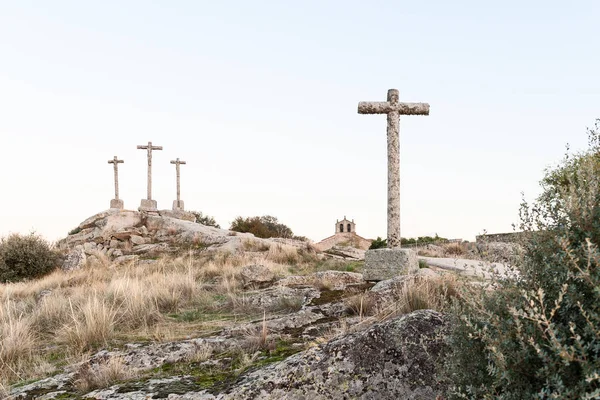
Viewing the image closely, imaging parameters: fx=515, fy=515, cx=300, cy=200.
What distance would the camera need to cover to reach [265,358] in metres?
4.50

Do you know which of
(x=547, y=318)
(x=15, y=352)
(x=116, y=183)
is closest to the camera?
(x=547, y=318)

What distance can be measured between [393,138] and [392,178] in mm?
1005

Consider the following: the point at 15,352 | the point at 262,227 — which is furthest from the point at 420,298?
the point at 262,227

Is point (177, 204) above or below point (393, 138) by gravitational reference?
below

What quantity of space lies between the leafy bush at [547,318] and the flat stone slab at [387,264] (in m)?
8.40

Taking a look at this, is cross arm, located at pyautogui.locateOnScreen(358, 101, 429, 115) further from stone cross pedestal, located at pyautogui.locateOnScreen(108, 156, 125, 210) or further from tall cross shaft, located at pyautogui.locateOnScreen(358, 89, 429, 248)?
stone cross pedestal, located at pyautogui.locateOnScreen(108, 156, 125, 210)

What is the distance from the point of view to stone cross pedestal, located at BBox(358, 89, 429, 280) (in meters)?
11.5

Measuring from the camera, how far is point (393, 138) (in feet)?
41.5

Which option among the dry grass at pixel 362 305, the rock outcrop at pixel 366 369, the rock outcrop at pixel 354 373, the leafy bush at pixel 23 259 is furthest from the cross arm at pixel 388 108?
the leafy bush at pixel 23 259

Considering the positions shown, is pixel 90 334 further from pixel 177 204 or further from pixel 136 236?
pixel 177 204

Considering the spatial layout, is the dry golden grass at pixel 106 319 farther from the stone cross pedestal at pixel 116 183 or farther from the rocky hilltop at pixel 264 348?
the stone cross pedestal at pixel 116 183

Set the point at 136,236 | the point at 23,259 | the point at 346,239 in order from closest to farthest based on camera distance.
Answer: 1. the point at 23,259
2. the point at 136,236
3. the point at 346,239

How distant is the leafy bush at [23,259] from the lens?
18547mm

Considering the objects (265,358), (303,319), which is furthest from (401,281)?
(265,358)
